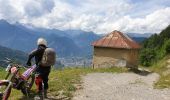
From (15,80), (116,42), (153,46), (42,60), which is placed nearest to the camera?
(15,80)

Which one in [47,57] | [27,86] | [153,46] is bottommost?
[27,86]

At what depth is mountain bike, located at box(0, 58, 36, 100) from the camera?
12914mm

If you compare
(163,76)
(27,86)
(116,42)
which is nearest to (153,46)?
(116,42)

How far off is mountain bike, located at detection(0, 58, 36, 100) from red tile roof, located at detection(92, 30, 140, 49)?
74.7ft

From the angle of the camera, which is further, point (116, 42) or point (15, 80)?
point (116, 42)

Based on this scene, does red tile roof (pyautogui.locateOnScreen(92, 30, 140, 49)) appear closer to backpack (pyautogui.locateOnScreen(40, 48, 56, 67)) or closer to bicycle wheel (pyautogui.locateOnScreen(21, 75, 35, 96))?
bicycle wheel (pyautogui.locateOnScreen(21, 75, 35, 96))

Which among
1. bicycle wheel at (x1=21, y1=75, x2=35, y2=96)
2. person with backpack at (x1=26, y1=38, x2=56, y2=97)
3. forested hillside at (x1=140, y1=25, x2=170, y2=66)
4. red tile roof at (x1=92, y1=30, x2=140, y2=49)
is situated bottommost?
bicycle wheel at (x1=21, y1=75, x2=35, y2=96)

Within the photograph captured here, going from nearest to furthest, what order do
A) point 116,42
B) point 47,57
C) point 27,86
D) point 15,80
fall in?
1. point 15,80
2. point 47,57
3. point 27,86
4. point 116,42

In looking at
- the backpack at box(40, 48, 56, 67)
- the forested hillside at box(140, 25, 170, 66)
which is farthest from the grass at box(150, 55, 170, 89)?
the forested hillside at box(140, 25, 170, 66)

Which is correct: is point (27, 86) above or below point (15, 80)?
below

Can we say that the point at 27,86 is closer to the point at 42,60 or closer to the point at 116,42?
the point at 42,60

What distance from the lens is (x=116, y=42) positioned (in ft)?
125

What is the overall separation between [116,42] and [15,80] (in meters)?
24.9

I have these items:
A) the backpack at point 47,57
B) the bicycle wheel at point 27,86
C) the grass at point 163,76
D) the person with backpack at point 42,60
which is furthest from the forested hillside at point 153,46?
the backpack at point 47,57
